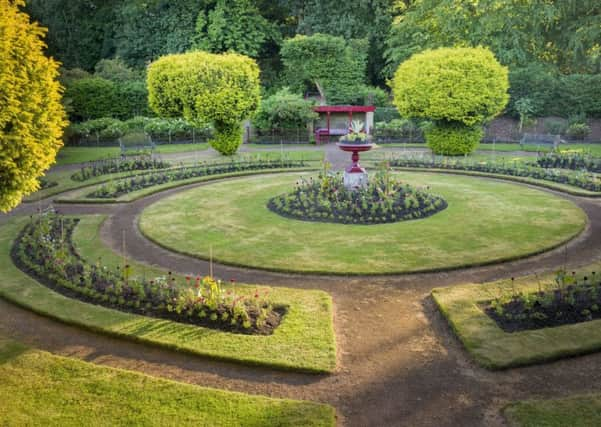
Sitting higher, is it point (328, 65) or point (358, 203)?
point (328, 65)

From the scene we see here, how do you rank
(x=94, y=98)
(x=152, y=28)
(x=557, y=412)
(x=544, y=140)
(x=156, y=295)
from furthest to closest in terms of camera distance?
(x=152, y=28) < (x=94, y=98) < (x=544, y=140) < (x=156, y=295) < (x=557, y=412)

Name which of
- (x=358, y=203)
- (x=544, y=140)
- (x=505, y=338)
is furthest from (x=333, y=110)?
(x=505, y=338)

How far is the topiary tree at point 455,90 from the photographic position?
87.3ft

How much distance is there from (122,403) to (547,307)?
679 centimetres

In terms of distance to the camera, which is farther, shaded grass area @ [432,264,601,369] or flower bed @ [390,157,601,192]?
flower bed @ [390,157,601,192]

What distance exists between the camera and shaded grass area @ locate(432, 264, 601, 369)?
721 centimetres

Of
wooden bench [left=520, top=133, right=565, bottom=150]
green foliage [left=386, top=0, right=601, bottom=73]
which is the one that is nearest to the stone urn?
wooden bench [left=520, top=133, right=565, bottom=150]

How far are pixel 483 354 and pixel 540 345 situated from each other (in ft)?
2.94

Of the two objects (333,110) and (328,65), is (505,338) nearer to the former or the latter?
(333,110)

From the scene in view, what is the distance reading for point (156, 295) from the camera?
9.32 metres

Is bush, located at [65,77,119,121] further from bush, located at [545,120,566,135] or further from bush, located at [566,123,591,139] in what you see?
bush, located at [566,123,591,139]

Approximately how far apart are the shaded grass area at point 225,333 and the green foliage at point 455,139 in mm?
20921

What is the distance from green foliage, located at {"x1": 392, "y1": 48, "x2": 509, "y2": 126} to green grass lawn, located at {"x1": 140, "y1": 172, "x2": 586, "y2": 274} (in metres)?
9.22

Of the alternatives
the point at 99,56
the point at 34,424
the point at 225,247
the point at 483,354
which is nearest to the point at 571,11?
the point at 225,247
